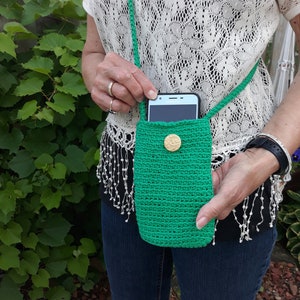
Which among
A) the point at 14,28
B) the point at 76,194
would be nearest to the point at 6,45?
the point at 14,28

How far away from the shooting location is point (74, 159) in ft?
5.50

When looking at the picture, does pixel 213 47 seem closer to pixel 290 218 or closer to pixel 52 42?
pixel 52 42

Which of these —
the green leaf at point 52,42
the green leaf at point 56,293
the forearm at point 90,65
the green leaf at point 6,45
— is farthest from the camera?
the green leaf at point 56,293

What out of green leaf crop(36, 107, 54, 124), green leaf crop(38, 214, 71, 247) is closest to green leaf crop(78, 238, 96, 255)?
green leaf crop(38, 214, 71, 247)

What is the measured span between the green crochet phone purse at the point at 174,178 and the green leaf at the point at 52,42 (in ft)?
2.96

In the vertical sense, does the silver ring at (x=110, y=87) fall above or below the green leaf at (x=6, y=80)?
above

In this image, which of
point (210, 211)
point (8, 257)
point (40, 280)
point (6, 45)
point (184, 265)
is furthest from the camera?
point (40, 280)

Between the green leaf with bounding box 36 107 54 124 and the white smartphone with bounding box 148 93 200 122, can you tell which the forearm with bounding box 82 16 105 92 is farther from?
the green leaf with bounding box 36 107 54 124

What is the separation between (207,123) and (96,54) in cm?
36

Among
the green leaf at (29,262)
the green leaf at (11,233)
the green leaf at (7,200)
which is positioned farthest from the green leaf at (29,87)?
the green leaf at (29,262)

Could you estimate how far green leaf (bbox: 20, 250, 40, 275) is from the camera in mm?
1782

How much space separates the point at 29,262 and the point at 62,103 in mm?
658

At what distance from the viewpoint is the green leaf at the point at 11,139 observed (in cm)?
164

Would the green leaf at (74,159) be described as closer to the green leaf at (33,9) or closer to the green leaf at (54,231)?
the green leaf at (54,231)
